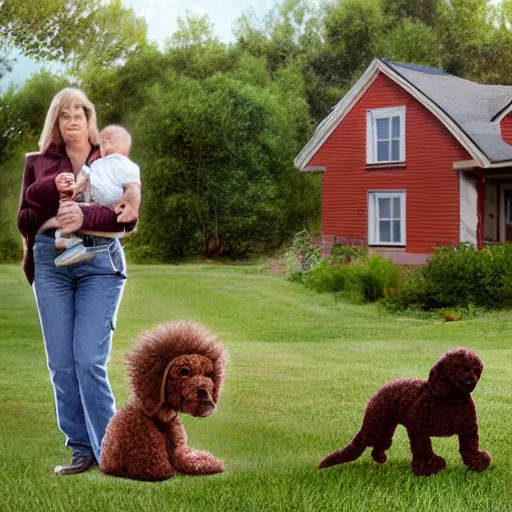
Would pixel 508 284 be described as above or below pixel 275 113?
below

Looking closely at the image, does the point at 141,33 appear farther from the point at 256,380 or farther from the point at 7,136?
the point at 256,380

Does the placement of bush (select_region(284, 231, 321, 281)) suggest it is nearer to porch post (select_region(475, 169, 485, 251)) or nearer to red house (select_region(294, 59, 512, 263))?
red house (select_region(294, 59, 512, 263))

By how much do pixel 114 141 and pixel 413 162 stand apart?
1230 mm

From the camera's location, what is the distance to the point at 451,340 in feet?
17.5

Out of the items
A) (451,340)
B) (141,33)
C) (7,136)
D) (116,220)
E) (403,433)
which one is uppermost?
(141,33)

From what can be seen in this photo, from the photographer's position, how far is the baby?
194 inches

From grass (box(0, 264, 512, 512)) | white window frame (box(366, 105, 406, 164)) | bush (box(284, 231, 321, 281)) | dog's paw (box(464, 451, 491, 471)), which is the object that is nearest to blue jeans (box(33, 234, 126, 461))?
grass (box(0, 264, 512, 512))

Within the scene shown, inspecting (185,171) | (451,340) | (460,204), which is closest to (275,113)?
(185,171)

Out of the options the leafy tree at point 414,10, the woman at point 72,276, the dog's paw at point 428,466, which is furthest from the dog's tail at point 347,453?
the leafy tree at point 414,10

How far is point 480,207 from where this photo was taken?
5.30 meters

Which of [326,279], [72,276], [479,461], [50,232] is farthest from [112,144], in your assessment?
[479,461]

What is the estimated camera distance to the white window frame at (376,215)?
536 cm

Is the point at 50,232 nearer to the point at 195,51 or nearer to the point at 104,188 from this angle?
the point at 104,188

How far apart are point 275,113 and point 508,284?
3.93 feet
